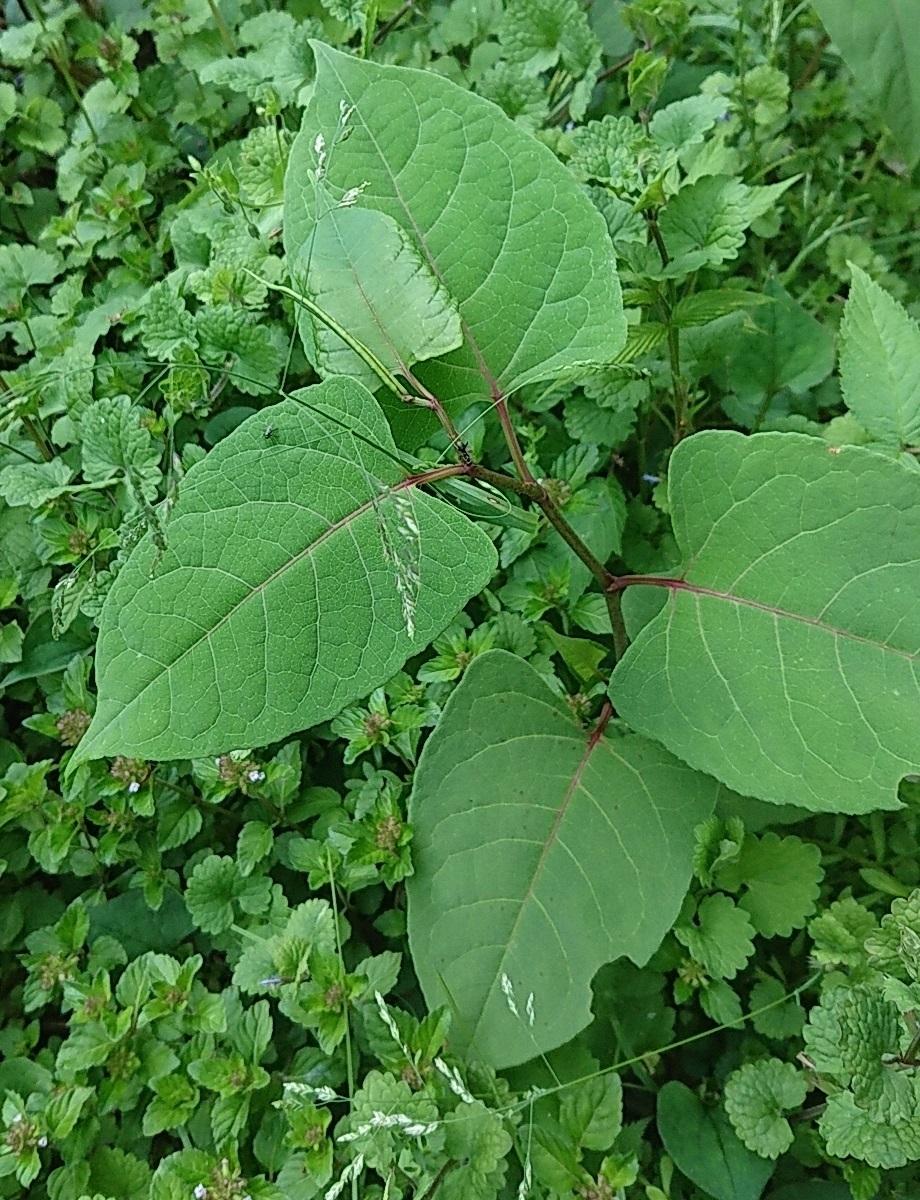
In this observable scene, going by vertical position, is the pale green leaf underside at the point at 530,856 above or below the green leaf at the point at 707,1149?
above

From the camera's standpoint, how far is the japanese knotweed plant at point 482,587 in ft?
2.77

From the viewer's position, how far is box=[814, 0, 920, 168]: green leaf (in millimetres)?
1201

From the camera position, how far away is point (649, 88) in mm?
1319

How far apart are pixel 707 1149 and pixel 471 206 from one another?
38.6 inches

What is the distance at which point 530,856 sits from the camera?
0.99 meters

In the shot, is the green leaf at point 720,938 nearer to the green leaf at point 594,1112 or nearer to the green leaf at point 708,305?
the green leaf at point 594,1112

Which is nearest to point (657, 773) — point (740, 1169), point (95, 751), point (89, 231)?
point (740, 1169)

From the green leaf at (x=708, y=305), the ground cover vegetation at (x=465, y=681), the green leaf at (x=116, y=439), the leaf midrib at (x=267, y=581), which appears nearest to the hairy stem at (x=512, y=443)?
the ground cover vegetation at (x=465, y=681)

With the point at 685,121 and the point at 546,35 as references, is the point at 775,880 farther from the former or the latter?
the point at 546,35

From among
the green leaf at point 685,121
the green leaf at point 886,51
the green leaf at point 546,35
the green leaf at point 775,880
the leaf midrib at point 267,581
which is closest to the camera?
the leaf midrib at point 267,581

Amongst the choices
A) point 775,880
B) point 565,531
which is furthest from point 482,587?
point 775,880

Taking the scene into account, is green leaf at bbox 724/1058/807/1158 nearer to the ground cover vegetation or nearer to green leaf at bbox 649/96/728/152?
the ground cover vegetation

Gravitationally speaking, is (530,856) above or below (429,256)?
below

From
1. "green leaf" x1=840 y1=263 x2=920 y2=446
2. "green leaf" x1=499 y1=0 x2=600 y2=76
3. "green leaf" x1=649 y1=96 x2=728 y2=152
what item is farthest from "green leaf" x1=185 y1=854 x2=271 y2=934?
"green leaf" x1=499 y1=0 x2=600 y2=76
